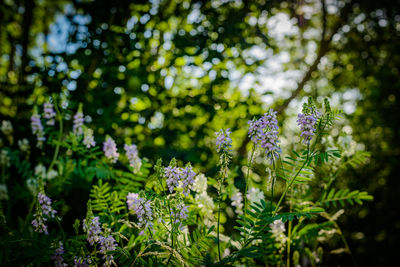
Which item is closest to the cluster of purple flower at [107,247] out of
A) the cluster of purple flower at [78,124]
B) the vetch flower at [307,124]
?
the vetch flower at [307,124]

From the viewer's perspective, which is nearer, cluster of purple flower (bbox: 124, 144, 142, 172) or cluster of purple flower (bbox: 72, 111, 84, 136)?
cluster of purple flower (bbox: 124, 144, 142, 172)

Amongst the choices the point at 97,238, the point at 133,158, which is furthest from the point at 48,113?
the point at 97,238

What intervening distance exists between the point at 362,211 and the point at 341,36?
126 inches

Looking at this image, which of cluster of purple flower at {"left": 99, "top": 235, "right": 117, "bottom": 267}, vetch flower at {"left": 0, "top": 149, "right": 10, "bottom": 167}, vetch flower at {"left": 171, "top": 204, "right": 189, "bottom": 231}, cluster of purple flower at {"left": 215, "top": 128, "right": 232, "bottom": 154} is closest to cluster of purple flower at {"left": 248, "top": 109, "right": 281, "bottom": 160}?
cluster of purple flower at {"left": 215, "top": 128, "right": 232, "bottom": 154}

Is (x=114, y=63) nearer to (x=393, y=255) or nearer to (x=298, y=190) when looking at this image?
(x=298, y=190)

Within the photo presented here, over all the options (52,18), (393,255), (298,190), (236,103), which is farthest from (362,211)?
(52,18)

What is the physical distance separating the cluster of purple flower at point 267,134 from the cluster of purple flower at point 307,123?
0.38 feet

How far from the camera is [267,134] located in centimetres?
123

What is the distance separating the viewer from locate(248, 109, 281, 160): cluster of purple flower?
4.05 feet

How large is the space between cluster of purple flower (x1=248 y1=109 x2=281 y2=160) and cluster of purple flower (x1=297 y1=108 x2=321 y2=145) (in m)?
0.11

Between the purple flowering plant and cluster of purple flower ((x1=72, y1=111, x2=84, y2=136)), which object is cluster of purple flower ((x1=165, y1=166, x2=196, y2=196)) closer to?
the purple flowering plant

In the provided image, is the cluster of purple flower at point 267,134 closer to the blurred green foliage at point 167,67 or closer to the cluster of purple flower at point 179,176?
the cluster of purple flower at point 179,176

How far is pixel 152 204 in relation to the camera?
4.21 feet

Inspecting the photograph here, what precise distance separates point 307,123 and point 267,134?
0.63ft
